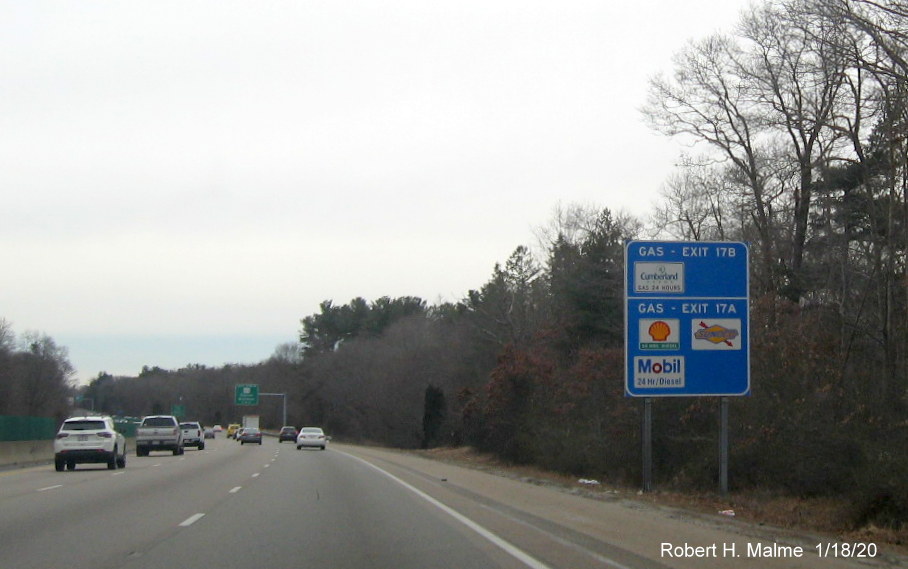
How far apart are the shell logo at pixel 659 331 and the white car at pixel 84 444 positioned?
20.3 metres

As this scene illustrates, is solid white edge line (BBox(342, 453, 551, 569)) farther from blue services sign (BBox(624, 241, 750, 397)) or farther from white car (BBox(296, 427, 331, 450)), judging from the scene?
white car (BBox(296, 427, 331, 450))

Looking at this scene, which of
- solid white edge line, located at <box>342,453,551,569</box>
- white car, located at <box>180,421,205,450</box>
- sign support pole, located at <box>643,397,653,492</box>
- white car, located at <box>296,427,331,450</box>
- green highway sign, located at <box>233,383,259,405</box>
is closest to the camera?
solid white edge line, located at <box>342,453,551,569</box>

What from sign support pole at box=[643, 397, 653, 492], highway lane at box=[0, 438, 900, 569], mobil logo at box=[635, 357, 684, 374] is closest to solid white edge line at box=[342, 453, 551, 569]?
highway lane at box=[0, 438, 900, 569]

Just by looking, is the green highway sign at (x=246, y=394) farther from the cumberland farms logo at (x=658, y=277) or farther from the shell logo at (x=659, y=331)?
the cumberland farms logo at (x=658, y=277)

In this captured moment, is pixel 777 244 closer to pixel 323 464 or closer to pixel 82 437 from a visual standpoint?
pixel 323 464

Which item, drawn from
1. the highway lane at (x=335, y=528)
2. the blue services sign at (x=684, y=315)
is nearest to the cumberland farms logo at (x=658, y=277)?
the blue services sign at (x=684, y=315)

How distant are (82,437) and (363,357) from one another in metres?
84.0

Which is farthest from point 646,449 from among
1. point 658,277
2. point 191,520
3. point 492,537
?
point 191,520

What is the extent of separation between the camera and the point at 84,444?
34.8 m

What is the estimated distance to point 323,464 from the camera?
4059 cm

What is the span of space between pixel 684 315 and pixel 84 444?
21.4 metres

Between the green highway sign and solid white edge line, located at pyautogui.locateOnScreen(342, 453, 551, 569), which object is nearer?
solid white edge line, located at pyautogui.locateOnScreen(342, 453, 551, 569)

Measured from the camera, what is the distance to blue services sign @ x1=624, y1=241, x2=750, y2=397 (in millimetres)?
22922

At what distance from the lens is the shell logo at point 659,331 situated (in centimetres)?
2305
